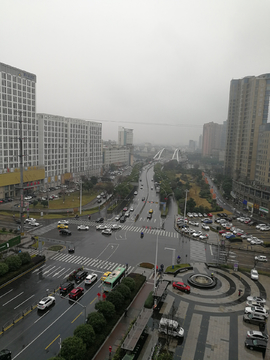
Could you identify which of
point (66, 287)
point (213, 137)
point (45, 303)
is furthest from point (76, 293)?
point (213, 137)

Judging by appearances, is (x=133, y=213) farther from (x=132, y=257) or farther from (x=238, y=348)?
(x=238, y=348)

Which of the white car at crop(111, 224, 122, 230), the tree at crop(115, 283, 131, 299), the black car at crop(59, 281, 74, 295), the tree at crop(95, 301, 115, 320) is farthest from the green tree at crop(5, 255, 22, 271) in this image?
the white car at crop(111, 224, 122, 230)

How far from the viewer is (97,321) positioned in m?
15.7

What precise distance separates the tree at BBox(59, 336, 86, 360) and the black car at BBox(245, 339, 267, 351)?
32.1 ft

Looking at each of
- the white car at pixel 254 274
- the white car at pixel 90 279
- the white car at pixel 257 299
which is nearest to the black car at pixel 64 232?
the white car at pixel 90 279

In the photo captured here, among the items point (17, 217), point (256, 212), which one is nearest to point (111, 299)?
point (17, 217)

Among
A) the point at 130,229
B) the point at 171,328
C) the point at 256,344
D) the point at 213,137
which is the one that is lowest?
the point at 130,229

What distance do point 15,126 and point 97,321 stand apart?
47287mm

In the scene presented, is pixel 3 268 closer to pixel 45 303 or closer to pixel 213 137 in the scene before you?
pixel 45 303

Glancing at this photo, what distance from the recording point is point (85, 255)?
95.1 feet

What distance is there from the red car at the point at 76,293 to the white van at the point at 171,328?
7110mm

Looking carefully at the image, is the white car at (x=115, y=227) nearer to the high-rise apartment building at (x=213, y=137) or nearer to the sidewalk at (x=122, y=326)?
the sidewalk at (x=122, y=326)

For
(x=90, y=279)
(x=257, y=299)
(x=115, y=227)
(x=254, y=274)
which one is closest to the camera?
(x=257, y=299)

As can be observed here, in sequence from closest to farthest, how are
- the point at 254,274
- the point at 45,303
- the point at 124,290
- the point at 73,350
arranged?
1. the point at 73,350
2. the point at 45,303
3. the point at 124,290
4. the point at 254,274
